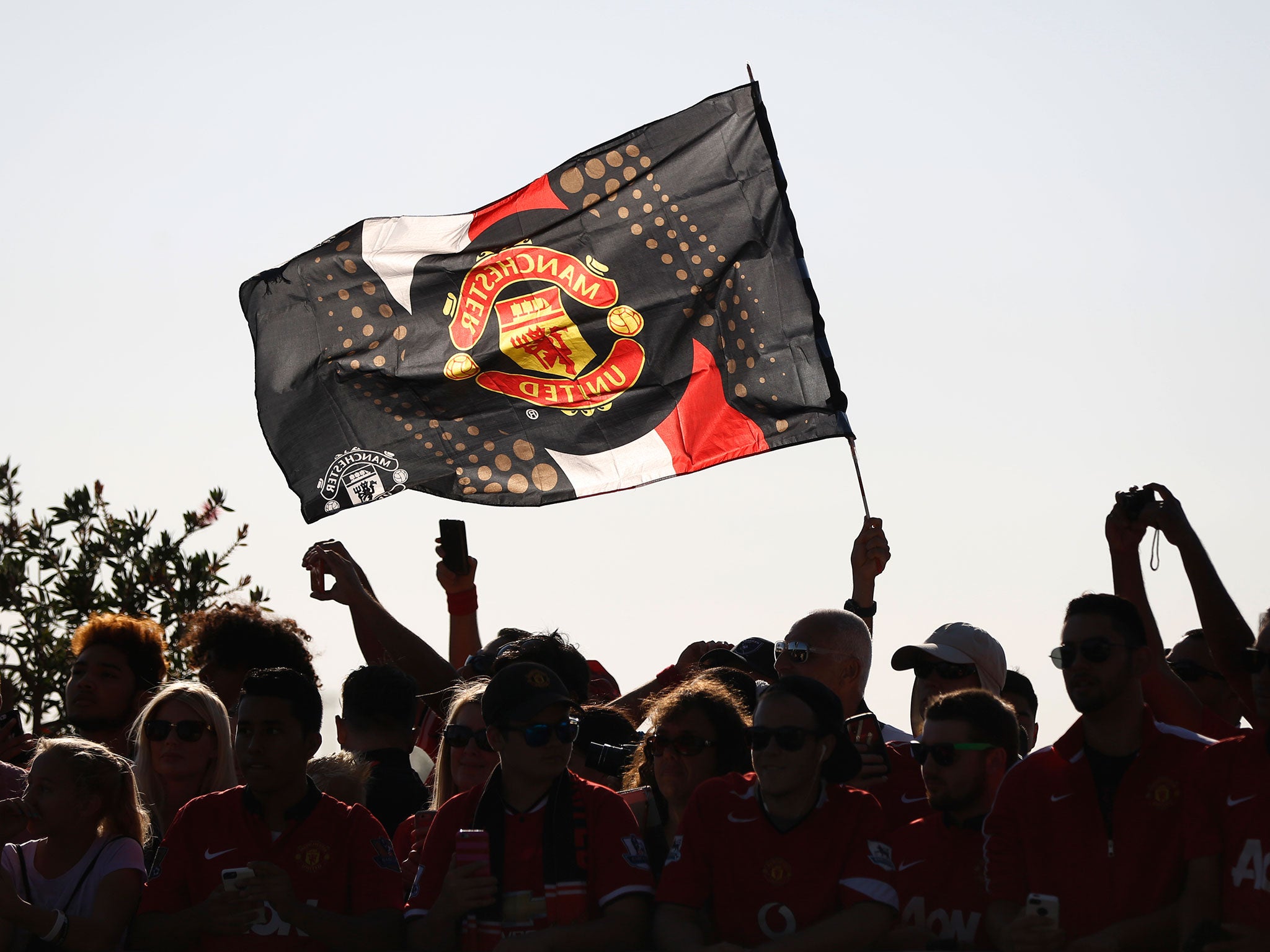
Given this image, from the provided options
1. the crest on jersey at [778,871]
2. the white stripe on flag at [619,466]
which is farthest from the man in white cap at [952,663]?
the white stripe on flag at [619,466]

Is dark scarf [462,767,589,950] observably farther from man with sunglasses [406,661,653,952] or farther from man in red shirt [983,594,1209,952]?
man in red shirt [983,594,1209,952]

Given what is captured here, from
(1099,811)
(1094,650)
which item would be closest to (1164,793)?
(1099,811)

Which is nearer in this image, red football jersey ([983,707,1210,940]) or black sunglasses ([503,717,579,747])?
red football jersey ([983,707,1210,940])

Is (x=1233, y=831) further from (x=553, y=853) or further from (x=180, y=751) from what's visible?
(x=180, y=751)

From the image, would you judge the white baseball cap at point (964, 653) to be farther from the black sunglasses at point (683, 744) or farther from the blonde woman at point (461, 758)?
the blonde woman at point (461, 758)

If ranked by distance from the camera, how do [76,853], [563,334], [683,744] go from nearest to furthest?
[76,853]
[683,744]
[563,334]

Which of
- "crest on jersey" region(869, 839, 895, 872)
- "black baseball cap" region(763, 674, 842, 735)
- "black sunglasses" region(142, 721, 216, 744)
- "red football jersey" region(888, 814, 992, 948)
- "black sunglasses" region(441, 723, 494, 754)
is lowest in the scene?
"red football jersey" region(888, 814, 992, 948)

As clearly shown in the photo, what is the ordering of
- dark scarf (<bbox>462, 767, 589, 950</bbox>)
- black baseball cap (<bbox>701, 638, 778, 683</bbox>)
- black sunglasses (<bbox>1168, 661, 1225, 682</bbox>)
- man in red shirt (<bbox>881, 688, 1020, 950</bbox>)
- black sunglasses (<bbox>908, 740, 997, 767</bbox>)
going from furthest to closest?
black baseball cap (<bbox>701, 638, 778, 683</bbox>) → black sunglasses (<bbox>1168, 661, 1225, 682</bbox>) → black sunglasses (<bbox>908, 740, 997, 767</bbox>) → man in red shirt (<bbox>881, 688, 1020, 950</bbox>) → dark scarf (<bbox>462, 767, 589, 950</bbox>)

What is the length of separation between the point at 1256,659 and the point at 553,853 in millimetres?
2209

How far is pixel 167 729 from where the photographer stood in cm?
559

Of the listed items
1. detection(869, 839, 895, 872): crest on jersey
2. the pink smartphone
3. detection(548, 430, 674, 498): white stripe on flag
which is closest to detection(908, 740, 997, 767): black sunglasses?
detection(869, 839, 895, 872): crest on jersey

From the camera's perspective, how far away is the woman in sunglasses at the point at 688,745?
5312 mm

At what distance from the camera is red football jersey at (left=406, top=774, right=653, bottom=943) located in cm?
467

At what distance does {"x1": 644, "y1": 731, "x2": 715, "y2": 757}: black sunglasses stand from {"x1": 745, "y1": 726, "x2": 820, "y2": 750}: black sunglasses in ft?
1.89
